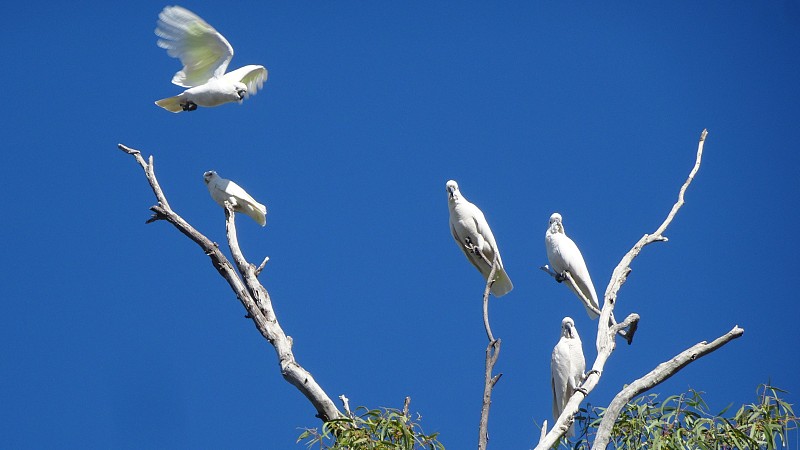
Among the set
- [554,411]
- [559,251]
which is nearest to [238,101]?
[559,251]

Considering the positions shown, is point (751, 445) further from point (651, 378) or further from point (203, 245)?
point (203, 245)

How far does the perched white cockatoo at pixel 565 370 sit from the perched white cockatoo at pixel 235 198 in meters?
2.37

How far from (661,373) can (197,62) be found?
4.08 meters

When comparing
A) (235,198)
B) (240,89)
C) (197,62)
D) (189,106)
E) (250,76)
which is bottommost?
(235,198)

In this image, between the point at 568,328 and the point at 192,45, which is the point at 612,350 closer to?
the point at 568,328

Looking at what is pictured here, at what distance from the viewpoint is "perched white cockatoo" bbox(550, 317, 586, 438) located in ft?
20.9

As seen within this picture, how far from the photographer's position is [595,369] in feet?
17.9

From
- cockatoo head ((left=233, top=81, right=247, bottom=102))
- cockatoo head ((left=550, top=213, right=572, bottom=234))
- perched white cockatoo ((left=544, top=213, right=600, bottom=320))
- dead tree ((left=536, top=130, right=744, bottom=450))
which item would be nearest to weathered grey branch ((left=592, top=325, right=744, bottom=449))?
dead tree ((left=536, top=130, right=744, bottom=450))

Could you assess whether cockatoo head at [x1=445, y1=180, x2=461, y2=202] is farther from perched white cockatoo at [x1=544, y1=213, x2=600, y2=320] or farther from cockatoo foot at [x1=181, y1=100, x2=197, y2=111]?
cockatoo foot at [x1=181, y1=100, x2=197, y2=111]

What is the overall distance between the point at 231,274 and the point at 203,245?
25cm

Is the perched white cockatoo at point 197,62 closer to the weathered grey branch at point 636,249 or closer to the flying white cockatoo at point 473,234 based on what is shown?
the flying white cockatoo at point 473,234

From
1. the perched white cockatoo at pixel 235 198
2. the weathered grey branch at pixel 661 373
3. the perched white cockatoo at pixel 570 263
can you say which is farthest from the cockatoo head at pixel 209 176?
the weathered grey branch at pixel 661 373

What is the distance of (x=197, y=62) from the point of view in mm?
7508

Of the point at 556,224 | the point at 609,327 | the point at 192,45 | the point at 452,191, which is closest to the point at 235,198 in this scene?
the point at 192,45
